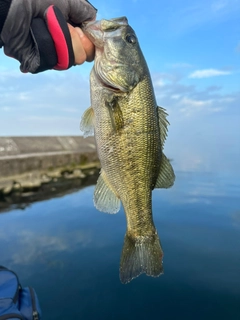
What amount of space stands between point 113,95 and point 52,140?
14.9 m

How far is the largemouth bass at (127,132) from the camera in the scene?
2.39 metres

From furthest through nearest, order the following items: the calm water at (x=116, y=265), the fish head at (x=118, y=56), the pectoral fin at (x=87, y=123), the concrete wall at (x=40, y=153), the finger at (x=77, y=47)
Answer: the concrete wall at (x=40, y=153), the calm water at (x=116, y=265), the pectoral fin at (x=87, y=123), the fish head at (x=118, y=56), the finger at (x=77, y=47)

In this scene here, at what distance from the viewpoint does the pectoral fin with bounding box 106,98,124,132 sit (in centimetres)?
237

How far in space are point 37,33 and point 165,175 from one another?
1.58 m

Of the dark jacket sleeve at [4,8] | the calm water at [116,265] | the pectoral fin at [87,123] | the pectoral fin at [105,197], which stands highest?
the dark jacket sleeve at [4,8]

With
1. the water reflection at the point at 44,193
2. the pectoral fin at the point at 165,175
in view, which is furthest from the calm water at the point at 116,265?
the pectoral fin at the point at 165,175

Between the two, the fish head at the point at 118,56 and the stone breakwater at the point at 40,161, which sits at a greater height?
the fish head at the point at 118,56

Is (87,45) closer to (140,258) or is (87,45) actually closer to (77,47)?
(77,47)

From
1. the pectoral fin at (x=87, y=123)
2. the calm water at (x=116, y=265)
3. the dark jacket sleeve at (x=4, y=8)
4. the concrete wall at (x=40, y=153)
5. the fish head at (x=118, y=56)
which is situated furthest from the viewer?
the concrete wall at (x=40, y=153)

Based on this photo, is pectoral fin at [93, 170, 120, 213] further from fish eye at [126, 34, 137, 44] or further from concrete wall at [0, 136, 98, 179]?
concrete wall at [0, 136, 98, 179]

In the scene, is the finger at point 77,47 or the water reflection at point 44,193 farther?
the water reflection at point 44,193

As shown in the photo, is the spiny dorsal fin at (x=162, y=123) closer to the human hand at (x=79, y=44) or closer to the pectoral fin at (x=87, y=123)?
the pectoral fin at (x=87, y=123)

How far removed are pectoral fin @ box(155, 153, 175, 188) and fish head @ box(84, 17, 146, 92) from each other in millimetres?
747

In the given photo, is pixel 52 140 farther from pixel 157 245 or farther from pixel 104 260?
pixel 157 245
